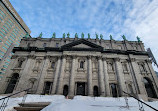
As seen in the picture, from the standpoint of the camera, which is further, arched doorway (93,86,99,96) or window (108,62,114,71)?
window (108,62,114,71)

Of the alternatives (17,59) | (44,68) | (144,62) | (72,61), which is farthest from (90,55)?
(17,59)

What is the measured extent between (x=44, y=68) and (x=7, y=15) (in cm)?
4922

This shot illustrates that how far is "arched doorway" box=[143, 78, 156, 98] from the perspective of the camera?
60.2 feet

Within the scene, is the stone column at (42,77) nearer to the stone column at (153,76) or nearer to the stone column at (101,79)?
the stone column at (101,79)

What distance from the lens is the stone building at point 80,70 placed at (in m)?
17.3

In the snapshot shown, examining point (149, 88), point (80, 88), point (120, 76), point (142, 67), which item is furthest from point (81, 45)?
point (149, 88)

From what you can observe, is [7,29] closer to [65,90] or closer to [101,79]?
[65,90]

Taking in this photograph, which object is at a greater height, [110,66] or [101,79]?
[110,66]

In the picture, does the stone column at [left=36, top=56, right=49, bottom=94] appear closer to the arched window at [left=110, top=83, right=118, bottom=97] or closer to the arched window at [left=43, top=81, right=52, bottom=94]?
the arched window at [left=43, top=81, right=52, bottom=94]

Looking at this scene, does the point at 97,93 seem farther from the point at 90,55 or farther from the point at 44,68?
the point at 44,68

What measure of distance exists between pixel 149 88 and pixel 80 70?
56.8 feet

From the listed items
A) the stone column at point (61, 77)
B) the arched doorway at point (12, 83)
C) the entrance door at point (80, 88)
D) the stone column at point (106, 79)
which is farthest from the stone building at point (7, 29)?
the stone column at point (106, 79)

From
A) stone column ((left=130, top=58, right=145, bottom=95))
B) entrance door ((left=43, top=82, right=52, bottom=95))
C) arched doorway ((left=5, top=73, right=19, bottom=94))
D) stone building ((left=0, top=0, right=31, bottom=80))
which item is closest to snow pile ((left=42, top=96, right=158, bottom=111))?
entrance door ((left=43, top=82, right=52, bottom=95))

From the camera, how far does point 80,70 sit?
1888 cm
